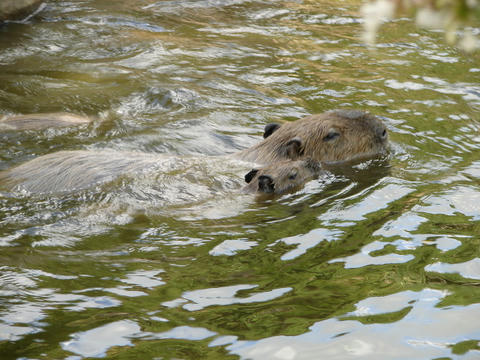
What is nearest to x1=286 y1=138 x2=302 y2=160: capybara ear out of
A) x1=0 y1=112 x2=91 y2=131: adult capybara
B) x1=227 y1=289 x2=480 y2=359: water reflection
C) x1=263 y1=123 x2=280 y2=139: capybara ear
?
x1=263 y1=123 x2=280 y2=139: capybara ear

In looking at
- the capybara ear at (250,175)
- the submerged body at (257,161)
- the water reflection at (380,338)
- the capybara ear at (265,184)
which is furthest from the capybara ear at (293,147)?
the water reflection at (380,338)

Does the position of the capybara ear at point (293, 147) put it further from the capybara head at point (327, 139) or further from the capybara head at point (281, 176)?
the capybara head at point (281, 176)

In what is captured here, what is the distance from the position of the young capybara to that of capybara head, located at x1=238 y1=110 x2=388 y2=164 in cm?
30

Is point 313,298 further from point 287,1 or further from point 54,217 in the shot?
point 287,1

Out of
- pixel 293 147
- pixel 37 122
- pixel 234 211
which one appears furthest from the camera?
pixel 37 122

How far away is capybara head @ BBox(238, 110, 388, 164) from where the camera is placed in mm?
7227

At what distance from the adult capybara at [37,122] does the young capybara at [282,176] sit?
2557 mm

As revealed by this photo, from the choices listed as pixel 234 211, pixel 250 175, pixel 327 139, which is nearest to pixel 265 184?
pixel 250 175

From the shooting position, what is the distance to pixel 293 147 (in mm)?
7172

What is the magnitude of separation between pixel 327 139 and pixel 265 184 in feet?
4.36

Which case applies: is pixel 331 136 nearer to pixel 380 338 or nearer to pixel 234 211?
pixel 234 211

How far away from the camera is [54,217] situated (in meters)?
5.75

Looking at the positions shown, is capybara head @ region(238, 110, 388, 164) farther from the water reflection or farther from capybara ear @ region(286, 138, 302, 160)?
the water reflection

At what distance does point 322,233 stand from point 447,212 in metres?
1.10
